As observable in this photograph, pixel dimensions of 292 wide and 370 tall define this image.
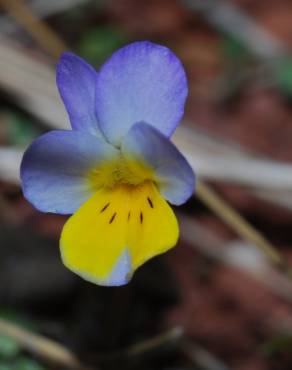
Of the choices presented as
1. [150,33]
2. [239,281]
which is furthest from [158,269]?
Result: [150,33]

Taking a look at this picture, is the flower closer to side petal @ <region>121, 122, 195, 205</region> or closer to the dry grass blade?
side petal @ <region>121, 122, 195, 205</region>

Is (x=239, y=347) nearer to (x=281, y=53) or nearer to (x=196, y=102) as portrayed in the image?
(x=196, y=102)

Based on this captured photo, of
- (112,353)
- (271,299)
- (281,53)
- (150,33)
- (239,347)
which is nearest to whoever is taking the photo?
(112,353)

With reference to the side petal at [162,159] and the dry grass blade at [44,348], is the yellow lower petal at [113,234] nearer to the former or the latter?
the side petal at [162,159]

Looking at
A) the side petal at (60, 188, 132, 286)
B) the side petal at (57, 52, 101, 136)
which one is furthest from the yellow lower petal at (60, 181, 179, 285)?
the side petal at (57, 52, 101, 136)

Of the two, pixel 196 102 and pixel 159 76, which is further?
pixel 196 102

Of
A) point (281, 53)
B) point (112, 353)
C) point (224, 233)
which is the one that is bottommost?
point (112, 353)

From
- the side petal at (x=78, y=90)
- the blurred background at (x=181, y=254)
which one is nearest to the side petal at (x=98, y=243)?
the side petal at (x=78, y=90)
